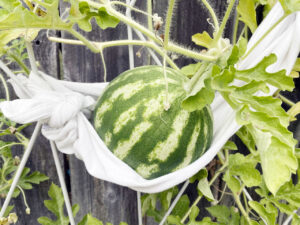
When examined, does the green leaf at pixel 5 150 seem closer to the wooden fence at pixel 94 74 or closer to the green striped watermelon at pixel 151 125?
the wooden fence at pixel 94 74

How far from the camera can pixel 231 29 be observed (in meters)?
0.99

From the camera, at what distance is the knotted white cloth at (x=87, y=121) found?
24.7 inches

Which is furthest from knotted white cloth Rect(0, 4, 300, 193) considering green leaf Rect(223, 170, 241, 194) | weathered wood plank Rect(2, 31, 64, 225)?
weathered wood plank Rect(2, 31, 64, 225)

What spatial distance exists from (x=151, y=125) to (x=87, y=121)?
18cm

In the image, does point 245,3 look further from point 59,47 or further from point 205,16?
point 59,47

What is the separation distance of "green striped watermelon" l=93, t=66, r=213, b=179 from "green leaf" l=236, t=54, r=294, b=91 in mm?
143

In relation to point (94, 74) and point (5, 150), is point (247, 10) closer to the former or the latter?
point (94, 74)

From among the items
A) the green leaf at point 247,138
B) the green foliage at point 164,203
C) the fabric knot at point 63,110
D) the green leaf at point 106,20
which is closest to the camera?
the green leaf at point 106,20

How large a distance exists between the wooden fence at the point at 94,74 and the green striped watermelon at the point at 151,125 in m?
0.41

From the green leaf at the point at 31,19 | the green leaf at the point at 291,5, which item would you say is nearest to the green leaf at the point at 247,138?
the green leaf at the point at 291,5

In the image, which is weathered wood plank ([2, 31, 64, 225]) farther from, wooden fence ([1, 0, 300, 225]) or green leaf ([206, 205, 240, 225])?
green leaf ([206, 205, 240, 225])

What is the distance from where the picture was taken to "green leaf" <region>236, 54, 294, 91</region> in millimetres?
498

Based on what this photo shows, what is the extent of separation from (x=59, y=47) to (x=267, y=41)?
2.42 ft

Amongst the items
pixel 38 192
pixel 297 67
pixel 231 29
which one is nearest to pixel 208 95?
pixel 297 67
